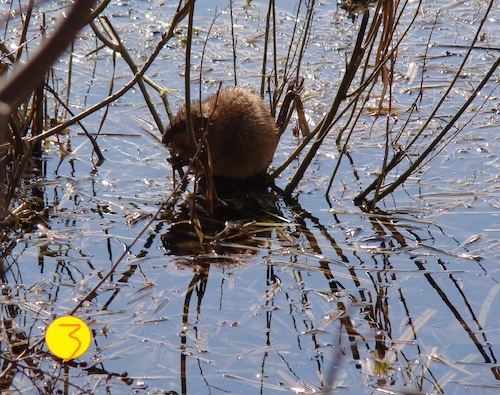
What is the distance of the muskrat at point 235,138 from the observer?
4383mm

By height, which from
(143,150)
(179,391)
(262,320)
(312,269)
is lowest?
(179,391)

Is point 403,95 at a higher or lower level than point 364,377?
higher

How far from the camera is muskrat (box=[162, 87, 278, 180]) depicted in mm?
4383

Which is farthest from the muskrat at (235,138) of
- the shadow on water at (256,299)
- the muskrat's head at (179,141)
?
the shadow on water at (256,299)

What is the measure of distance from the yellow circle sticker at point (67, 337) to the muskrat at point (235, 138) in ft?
6.13

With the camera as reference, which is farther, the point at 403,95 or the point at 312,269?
the point at 403,95

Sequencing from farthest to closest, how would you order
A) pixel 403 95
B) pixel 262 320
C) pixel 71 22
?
pixel 403 95
pixel 262 320
pixel 71 22

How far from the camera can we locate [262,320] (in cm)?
321

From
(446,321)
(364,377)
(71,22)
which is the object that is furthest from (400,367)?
(71,22)

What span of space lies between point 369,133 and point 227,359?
2662 millimetres

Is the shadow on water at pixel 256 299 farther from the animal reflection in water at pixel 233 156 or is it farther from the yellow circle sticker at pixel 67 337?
the yellow circle sticker at pixel 67 337

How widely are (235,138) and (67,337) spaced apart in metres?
2.11

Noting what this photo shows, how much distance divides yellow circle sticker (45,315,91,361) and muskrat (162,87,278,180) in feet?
6.13

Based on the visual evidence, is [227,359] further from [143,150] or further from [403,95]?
[403,95]
